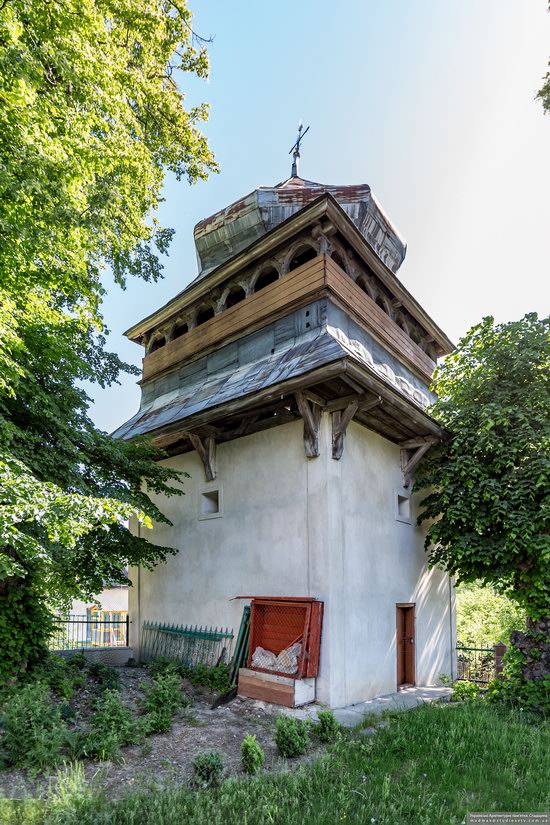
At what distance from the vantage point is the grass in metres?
3.93

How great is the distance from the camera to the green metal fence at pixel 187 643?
360 inches

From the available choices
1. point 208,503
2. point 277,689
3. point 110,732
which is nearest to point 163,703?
point 110,732

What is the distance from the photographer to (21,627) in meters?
6.91

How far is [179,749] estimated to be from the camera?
223 inches

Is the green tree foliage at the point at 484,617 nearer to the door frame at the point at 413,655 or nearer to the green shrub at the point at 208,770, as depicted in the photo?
the door frame at the point at 413,655

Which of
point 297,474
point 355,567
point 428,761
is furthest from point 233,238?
point 428,761

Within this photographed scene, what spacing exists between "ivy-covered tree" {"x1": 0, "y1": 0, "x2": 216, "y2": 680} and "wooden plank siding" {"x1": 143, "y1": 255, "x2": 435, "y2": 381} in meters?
2.49

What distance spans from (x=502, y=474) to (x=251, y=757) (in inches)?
240

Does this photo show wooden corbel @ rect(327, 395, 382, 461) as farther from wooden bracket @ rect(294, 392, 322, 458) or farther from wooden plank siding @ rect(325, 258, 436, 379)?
wooden plank siding @ rect(325, 258, 436, 379)

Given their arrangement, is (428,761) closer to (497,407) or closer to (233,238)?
(497,407)

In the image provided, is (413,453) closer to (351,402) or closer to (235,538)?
(351,402)

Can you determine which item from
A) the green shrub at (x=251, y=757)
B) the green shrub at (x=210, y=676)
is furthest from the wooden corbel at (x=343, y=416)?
the green shrub at (x=251, y=757)

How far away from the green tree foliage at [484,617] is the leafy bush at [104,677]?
13.9 m

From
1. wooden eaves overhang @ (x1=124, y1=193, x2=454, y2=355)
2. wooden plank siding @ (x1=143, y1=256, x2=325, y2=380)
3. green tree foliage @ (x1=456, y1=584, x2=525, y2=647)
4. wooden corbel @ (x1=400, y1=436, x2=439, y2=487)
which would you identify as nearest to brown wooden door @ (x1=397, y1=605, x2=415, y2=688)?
wooden corbel @ (x1=400, y1=436, x2=439, y2=487)
